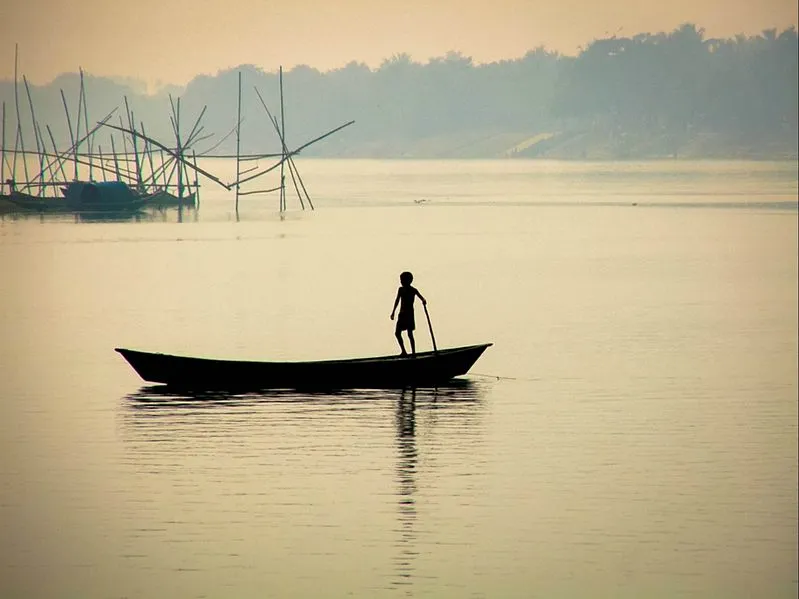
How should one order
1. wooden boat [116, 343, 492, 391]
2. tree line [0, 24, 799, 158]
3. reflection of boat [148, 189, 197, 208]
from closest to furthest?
wooden boat [116, 343, 492, 391] < reflection of boat [148, 189, 197, 208] < tree line [0, 24, 799, 158]

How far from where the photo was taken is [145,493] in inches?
407

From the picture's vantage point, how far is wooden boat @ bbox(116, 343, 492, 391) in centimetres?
1359

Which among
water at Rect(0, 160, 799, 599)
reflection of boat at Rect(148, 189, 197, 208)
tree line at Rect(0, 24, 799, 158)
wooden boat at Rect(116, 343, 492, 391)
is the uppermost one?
tree line at Rect(0, 24, 799, 158)

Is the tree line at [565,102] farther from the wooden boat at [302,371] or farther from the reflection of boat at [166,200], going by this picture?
the wooden boat at [302,371]

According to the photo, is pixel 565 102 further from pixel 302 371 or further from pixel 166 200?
pixel 302 371

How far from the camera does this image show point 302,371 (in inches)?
536

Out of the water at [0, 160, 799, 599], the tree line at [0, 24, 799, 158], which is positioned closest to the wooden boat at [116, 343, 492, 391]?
the water at [0, 160, 799, 599]

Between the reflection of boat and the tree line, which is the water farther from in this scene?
the tree line

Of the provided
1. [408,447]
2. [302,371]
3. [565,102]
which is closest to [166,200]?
[565,102]

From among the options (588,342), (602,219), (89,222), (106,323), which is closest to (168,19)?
(89,222)

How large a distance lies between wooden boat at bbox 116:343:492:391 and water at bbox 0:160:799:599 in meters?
0.18

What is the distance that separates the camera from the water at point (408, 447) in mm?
8852

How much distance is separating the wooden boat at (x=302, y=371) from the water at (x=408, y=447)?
0.18m

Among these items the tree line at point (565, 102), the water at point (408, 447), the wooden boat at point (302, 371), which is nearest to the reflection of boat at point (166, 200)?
the tree line at point (565, 102)
